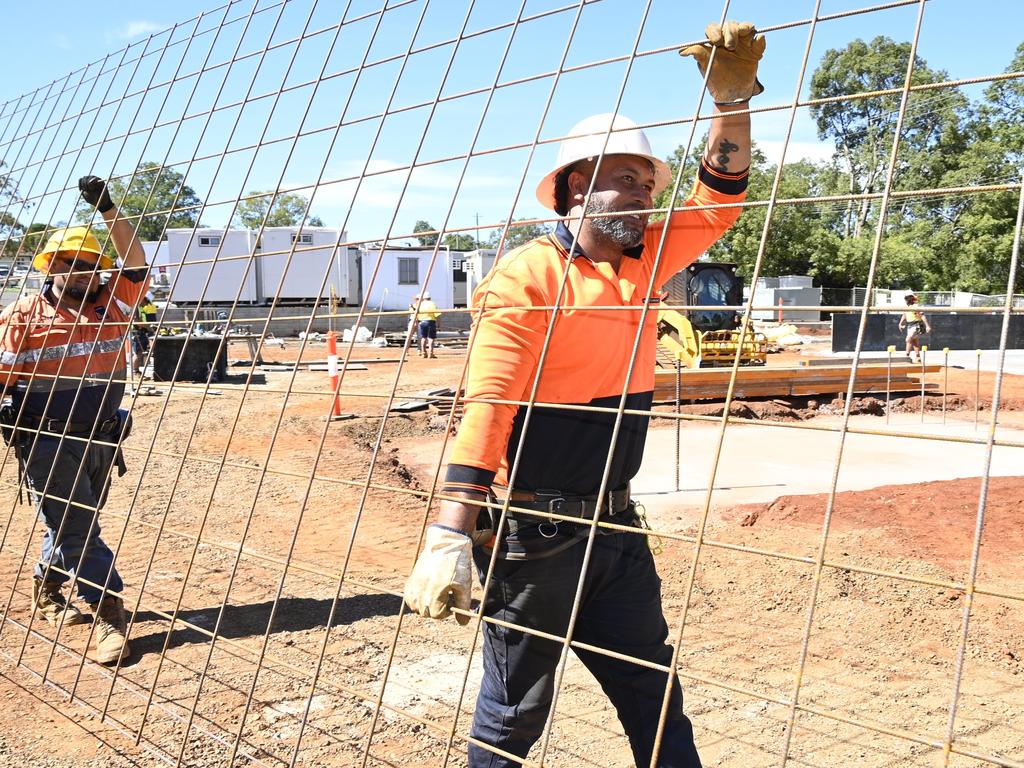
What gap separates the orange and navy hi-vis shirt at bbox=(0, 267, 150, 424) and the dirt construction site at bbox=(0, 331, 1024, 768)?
0.60 m

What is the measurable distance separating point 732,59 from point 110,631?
3571 millimetres

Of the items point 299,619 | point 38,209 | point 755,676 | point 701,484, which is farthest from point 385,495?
point 755,676

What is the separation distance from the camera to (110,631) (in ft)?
13.5

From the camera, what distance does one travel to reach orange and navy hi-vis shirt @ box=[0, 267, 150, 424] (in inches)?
174

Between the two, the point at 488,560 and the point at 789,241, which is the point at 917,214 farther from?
the point at 488,560

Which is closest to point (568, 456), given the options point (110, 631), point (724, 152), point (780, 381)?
point (724, 152)

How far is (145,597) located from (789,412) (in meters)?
10.5

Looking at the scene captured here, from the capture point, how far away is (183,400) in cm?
1475

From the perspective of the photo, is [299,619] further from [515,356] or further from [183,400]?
[183,400]

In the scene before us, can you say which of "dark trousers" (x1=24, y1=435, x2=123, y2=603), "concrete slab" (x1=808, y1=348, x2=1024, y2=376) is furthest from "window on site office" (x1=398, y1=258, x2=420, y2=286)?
"dark trousers" (x1=24, y1=435, x2=123, y2=603)

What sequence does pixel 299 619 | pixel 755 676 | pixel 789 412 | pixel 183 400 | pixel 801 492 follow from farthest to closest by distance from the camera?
pixel 183 400 → pixel 789 412 → pixel 801 492 → pixel 299 619 → pixel 755 676

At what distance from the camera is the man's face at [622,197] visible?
8.25 feet

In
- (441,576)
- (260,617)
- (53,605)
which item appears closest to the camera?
(441,576)

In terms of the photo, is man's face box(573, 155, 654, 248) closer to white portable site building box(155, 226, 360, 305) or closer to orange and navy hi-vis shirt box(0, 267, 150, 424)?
orange and navy hi-vis shirt box(0, 267, 150, 424)
